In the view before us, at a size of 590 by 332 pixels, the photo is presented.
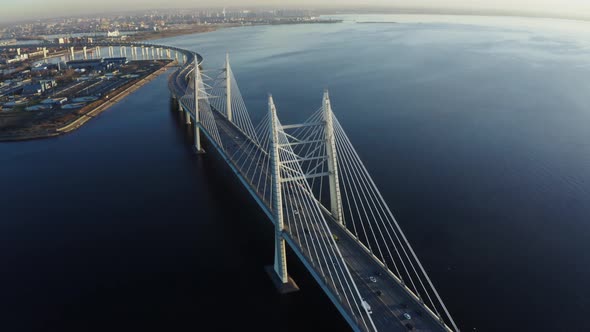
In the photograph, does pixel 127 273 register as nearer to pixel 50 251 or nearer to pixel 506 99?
pixel 50 251

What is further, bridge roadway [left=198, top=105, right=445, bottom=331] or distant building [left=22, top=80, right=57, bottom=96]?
distant building [left=22, top=80, right=57, bottom=96]

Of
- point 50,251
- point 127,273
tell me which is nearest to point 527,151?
point 127,273

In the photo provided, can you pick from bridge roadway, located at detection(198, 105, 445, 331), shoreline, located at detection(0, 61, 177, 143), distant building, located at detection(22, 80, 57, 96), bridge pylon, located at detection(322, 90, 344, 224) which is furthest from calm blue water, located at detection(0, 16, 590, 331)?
distant building, located at detection(22, 80, 57, 96)

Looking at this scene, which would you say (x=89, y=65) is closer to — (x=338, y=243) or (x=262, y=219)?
(x=262, y=219)

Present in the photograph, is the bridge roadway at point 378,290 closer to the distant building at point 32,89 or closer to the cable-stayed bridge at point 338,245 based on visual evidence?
the cable-stayed bridge at point 338,245

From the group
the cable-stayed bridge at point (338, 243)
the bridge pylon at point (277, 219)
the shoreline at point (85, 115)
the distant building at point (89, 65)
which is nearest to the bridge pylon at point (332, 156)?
the cable-stayed bridge at point (338, 243)

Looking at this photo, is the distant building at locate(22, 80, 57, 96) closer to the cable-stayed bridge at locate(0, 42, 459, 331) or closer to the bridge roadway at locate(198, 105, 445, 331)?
the cable-stayed bridge at locate(0, 42, 459, 331)
